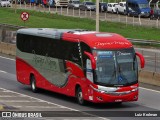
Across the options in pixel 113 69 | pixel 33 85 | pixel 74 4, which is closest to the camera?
pixel 113 69

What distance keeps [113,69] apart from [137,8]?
58854 mm

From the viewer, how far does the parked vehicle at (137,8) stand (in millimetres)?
80806

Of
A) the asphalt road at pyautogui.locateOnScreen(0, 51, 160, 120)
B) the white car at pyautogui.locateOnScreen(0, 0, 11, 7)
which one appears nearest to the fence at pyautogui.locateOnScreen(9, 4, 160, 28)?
the white car at pyautogui.locateOnScreen(0, 0, 11, 7)

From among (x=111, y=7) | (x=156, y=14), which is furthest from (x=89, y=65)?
(x=111, y=7)

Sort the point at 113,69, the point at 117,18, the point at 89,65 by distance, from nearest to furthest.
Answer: the point at 113,69, the point at 89,65, the point at 117,18

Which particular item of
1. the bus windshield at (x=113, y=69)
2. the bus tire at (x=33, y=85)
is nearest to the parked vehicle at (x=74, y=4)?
the bus tire at (x=33, y=85)

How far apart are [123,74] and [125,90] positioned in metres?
0.63

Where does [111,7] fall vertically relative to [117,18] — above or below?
above

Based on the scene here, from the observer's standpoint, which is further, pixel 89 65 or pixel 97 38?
pixel 97 38

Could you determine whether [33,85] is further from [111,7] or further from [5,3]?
[5,3]

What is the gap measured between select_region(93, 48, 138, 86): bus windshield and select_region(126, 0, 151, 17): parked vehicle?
57.1 m

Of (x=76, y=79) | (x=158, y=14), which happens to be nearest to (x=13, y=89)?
(x=76, y=79)

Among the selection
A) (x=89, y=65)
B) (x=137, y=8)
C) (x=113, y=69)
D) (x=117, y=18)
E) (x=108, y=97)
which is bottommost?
(x=117, y=18)

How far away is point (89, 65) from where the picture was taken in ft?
77.9
